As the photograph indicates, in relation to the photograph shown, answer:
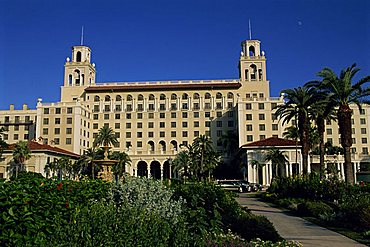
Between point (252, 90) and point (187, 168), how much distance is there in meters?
35.4

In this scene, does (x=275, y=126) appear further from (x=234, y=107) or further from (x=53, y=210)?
(x=53, y=210)

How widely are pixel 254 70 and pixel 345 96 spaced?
75.7 metres

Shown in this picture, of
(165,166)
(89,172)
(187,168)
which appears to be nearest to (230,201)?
(187,168)

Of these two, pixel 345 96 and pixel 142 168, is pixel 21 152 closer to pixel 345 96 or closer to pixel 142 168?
pixel 142 168

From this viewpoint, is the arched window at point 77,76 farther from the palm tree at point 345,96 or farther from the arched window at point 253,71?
the palm tree at point 345,96

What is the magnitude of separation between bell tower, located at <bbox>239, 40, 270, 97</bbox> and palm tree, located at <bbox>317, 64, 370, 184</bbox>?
69.6 meters

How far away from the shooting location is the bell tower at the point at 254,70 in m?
106

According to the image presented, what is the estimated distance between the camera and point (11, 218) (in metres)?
7.91

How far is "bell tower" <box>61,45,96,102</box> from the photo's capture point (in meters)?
107

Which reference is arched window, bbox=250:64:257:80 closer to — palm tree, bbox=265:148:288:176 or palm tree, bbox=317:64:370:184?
palm tree, bbox=265:148:288:176

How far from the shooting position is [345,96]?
112 feet

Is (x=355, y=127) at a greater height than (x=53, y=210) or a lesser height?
greater

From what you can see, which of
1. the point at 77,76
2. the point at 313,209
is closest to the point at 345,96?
the point at 313,209

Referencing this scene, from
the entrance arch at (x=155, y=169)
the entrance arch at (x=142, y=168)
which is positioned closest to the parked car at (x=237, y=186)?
the entrance arch at (x=142, y=168)
